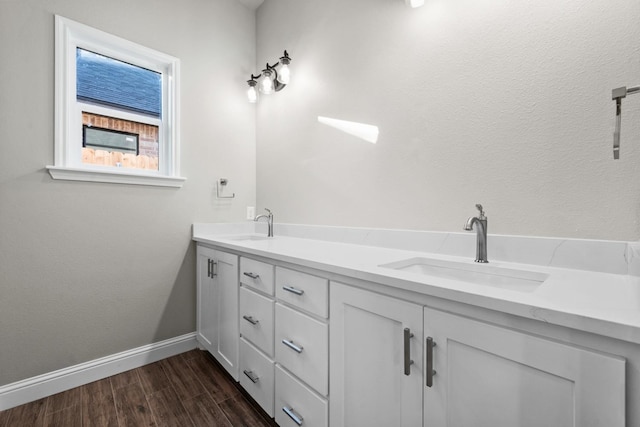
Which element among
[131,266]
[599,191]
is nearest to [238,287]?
[131,266]

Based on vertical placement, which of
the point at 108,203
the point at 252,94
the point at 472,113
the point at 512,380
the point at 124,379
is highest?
Answer: the point at 252,94

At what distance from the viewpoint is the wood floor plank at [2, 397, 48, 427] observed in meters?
1.44

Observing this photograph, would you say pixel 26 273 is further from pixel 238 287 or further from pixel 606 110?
pixel 606 110

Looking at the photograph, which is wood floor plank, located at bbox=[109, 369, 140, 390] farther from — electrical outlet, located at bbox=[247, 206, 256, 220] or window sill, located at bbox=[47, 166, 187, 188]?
electrical outlet, located at bbox=[247, 206, 256, 220]

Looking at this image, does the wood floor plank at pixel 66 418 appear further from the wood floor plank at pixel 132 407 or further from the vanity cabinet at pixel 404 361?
the vanity cabinet at pixel 404 361

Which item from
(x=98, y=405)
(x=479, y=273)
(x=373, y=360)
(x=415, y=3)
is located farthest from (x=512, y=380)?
(x=98, y=405)

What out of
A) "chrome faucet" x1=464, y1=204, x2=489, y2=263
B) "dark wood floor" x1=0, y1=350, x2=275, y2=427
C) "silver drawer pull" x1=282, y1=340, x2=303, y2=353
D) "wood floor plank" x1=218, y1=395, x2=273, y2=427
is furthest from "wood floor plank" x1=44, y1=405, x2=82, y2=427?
"chrome faucet" x1=464, y1=204, x2=489, y2=263

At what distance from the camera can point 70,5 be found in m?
1.72

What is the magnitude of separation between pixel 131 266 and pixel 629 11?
9.00 ft

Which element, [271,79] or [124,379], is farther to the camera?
[271,79]

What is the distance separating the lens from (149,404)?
1.57 m

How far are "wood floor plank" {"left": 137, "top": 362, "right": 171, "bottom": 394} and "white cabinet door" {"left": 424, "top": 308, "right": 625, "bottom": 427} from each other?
1663 millimetres

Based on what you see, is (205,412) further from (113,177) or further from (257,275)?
(113,177)

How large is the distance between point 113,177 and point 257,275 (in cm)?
123
